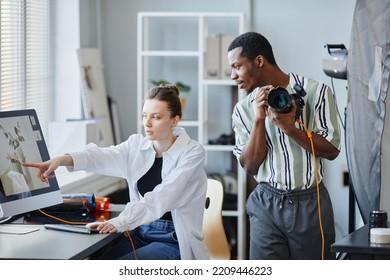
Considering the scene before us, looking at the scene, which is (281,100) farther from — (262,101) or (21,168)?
(21,168)

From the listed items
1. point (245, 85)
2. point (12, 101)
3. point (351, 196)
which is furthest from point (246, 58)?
point (12, 101)

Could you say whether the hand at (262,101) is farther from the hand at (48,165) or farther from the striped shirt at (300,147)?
the hand at (48,165)

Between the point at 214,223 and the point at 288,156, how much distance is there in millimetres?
789

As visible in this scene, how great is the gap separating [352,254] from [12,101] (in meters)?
1.90

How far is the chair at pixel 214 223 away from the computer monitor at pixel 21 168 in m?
0.56

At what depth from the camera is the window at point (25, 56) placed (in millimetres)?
3229

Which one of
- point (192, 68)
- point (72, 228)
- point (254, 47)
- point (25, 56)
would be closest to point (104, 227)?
point (72, 228)

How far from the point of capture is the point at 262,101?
1.95 m

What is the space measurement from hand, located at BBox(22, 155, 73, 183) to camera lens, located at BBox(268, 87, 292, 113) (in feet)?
2.27

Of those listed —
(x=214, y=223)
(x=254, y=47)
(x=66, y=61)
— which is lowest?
(x=214, y=223)

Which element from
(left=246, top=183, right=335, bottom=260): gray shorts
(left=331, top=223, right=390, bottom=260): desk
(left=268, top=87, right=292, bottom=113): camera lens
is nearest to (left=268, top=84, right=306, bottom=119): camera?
(left=268, top=87, right=292, bottom=113): camera lens

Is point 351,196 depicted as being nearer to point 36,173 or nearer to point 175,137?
point 175,137

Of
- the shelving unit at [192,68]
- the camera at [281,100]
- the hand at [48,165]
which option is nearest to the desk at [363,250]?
the camera at [281,100]

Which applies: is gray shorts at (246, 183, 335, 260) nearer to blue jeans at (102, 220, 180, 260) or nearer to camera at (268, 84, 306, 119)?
camera at (268, 84, 306, 119)
